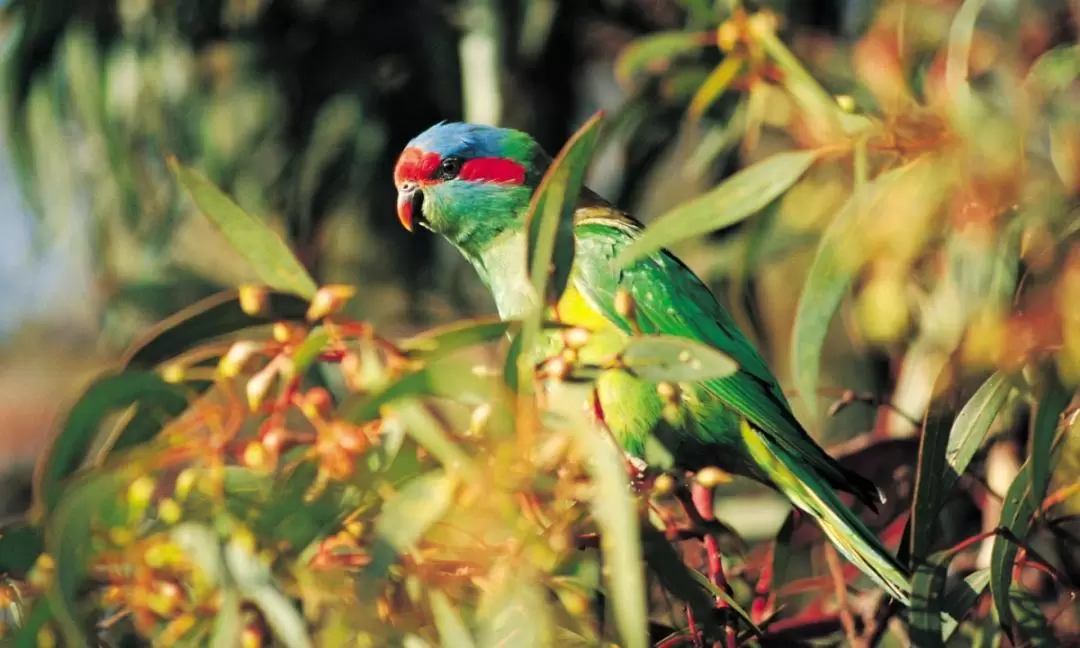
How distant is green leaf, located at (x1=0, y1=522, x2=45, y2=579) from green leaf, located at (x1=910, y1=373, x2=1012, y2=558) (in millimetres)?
961

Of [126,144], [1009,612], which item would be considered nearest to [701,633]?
[1009,612]

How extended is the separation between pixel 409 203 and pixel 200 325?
1.18m

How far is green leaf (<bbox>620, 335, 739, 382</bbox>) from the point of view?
1.18 meters

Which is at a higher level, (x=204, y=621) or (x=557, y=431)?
(x=557, y=431)

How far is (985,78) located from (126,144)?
2072 millimetres

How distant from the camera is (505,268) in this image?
2.34 metres

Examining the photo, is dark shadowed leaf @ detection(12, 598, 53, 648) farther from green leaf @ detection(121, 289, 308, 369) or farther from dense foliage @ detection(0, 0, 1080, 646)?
green leaf @ detection(121, 289, 308, 369)

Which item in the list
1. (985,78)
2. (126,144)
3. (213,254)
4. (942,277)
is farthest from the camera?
(213,254)

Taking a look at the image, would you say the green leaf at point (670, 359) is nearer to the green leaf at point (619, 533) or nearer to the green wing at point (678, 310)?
the green leaf at point (619, 533)

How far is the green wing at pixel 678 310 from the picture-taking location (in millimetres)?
1979

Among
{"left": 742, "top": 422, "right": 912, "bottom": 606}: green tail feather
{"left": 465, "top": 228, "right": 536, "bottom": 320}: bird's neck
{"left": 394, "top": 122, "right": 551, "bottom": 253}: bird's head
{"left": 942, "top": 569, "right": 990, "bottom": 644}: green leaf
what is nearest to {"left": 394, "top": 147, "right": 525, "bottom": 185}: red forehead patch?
{"left": 394, "top": 122, "right": 551, "bottom": 253}: bird's head

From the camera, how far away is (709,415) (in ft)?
6.77

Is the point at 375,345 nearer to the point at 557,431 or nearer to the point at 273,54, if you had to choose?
the point at 557,431

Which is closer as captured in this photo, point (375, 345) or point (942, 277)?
point (375, 345)
